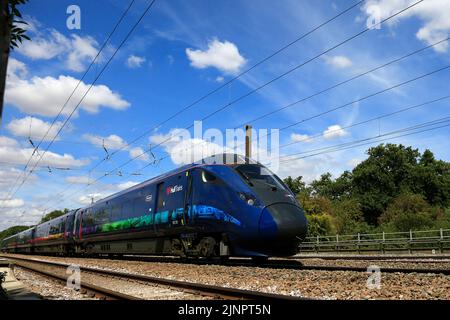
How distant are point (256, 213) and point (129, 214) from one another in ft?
30.3

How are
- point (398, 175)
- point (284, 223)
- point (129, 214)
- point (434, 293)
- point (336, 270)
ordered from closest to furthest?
1. point (434, 293)
2. point (336, 270)
3. point (284, 223)
4. point (129, 214)
5. point (398, 175)

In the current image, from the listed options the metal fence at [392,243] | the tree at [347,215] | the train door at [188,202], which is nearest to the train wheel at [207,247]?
the train door at [188,202]

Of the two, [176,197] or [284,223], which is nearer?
[284,223]

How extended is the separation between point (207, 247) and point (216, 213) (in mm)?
1290

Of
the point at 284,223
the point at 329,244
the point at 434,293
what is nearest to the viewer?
the point at 434,293

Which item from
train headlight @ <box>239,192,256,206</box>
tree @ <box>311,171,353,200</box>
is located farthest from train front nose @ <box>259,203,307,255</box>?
tree @ <box>311,171,353,200</box>

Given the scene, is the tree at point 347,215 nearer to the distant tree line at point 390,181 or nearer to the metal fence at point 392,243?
the distant tree line at point 390,181

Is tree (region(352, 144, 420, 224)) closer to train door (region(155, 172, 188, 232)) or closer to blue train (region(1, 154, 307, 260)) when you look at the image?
blue train (region(1, 154, 307, 260))

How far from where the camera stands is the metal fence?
70.7 feet

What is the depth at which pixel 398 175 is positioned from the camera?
6806cm

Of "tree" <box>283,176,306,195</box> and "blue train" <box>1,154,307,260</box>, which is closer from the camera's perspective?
"blue train" <box>1,154,307,260</box>

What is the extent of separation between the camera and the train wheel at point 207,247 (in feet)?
43.3
